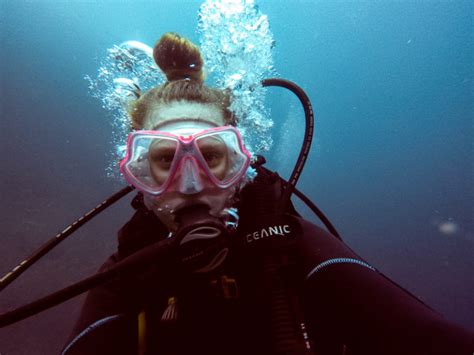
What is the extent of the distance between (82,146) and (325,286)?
22369 millimetres

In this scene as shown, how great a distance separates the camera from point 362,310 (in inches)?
58.8

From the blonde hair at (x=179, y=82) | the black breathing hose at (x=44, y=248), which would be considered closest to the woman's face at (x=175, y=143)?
the blonde hair at (x=179, y=82)

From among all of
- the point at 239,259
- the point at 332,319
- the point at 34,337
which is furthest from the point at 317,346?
the point at 34,337

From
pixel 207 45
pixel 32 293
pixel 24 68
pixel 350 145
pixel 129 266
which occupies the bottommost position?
pixel 129 266

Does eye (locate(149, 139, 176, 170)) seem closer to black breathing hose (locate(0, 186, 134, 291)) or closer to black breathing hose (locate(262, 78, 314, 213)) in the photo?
black breathing hose (locate(0, 186, 134, 291))

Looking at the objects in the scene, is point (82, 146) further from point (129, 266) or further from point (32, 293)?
point (129, 266)

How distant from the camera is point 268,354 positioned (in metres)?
1.60

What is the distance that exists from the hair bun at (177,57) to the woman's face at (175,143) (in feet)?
1.52

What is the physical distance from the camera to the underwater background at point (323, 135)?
14.2 meters

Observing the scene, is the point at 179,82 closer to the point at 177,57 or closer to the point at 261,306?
the point at 177,57

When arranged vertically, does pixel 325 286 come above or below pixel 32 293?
below

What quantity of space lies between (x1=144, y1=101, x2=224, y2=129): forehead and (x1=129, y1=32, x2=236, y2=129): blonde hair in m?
0.05

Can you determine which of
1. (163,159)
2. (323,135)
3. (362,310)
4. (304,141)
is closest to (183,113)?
(163,159)

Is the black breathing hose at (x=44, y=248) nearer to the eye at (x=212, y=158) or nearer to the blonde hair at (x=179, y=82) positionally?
the blonde hair at (x=179, y=82)
